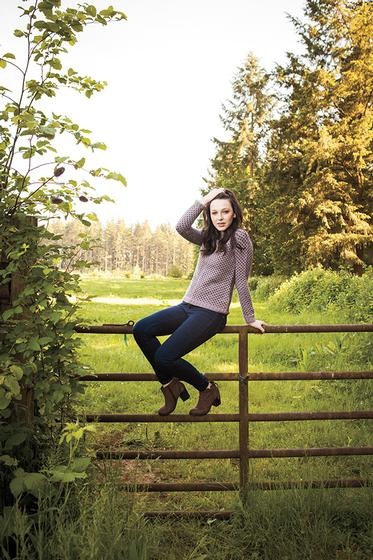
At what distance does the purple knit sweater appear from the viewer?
3902 millimetres

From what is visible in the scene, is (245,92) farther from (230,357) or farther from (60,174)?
(60,174)

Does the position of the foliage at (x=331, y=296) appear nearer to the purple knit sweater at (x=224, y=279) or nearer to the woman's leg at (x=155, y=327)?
the purple knit sweater at (x=224, y=279)

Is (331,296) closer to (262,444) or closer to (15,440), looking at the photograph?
(262,444)

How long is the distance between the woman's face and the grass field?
1.13 m

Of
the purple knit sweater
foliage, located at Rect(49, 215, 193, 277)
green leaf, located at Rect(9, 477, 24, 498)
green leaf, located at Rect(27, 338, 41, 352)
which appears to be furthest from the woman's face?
foliage, located at Rect(49, 215, 193, 277)

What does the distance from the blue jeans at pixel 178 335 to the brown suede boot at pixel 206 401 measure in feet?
0.19

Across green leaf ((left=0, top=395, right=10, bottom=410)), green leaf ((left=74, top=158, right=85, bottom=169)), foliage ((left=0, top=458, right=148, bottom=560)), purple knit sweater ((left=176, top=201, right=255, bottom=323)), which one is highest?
green leaf ((left=74, top=158, right=85, bottom=169))

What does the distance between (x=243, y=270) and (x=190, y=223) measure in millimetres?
586

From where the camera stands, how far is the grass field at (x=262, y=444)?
11.7 feet

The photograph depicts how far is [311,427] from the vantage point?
647 cm

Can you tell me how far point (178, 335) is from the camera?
3.77 meters

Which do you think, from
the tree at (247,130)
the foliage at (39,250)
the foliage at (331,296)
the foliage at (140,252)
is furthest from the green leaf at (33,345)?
the foliage at (140,252)

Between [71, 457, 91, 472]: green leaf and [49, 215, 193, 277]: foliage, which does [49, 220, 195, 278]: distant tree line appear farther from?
[71, 457, 91, 472]: green leaf

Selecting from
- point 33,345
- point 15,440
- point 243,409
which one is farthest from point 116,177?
point 243,409
